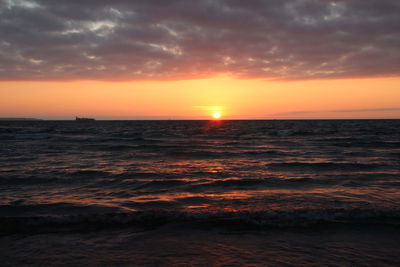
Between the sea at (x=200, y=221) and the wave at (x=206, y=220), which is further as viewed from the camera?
the wave at (x=206, y=220)

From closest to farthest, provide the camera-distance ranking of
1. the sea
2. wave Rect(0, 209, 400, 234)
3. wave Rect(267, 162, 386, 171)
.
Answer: the sea → wave Rect(0, 209, 400, 234) → wave Rect(267, 162, 386, 171)

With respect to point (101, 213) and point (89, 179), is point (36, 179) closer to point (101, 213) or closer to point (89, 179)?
point (89, 179)

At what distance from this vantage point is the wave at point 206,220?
21.3 feet

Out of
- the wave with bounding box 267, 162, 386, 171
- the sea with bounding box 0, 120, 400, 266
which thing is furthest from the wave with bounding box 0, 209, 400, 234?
the wave with bounding box 267, 162, 386, 171

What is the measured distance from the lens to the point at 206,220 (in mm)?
6836

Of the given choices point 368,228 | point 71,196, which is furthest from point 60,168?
point 368,228

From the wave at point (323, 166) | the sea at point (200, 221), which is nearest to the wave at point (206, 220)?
the sea at point (200, 221)

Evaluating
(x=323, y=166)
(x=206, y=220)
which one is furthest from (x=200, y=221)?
(x=323, y=166)

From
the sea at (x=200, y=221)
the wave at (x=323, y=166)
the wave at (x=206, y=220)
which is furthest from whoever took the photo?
the wave at (x=323, y=166)

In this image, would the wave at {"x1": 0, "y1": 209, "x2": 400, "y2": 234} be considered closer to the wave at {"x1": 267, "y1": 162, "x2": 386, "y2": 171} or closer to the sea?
the sea

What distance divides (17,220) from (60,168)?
27.5 ft

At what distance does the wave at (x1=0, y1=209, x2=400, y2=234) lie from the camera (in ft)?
21.3

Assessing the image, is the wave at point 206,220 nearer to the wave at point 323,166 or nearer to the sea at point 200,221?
the sea at point 200,221

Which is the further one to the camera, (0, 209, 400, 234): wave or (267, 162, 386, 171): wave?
(267, 162, 386, 171): wave
